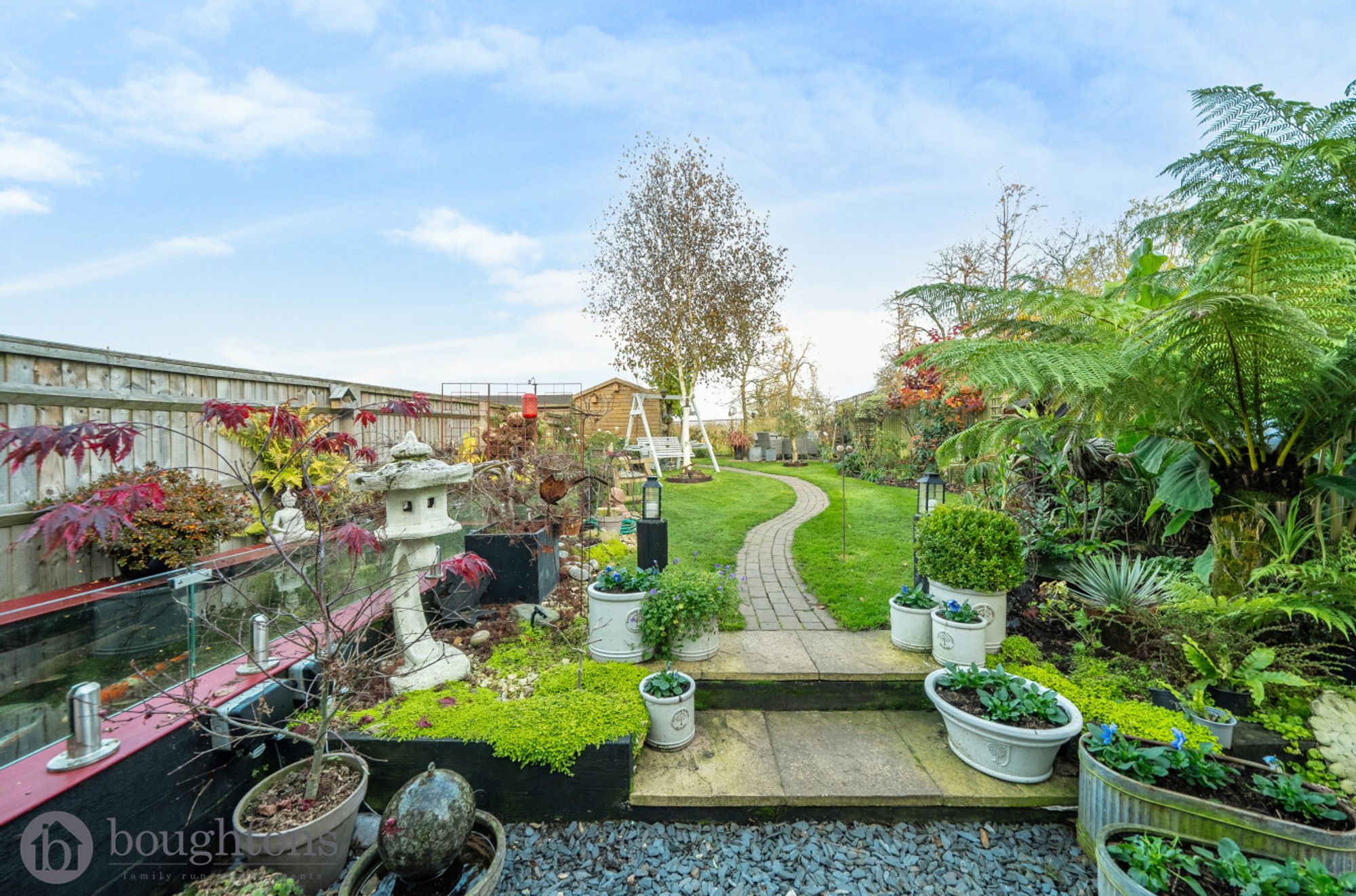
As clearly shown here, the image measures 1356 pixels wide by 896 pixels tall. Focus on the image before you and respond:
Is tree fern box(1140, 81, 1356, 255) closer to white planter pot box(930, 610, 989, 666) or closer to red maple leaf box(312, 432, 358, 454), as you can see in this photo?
white planter pot box(930, 610, 989, 666)

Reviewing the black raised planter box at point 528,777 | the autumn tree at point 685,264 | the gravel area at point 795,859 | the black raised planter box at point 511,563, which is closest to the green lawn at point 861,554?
the gravel area at point 795,859

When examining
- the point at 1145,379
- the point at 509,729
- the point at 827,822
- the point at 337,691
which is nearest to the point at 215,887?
the point at 337,691

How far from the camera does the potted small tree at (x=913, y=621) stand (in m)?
3.18

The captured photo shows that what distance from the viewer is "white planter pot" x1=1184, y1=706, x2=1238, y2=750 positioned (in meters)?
2.28

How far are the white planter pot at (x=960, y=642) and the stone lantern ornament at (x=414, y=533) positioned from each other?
287cm

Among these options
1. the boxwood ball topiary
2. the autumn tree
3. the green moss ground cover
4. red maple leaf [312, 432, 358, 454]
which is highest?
the autumn tree

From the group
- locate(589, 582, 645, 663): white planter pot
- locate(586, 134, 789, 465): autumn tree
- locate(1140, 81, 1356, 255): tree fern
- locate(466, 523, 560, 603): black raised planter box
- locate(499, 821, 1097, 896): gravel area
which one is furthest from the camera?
locate(586, 134, 789, 465): autumn tree

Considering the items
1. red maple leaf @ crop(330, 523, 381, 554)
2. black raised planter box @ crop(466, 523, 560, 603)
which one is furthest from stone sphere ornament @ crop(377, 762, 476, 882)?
black raised planter box @ crop(466, 523, 560, 603)

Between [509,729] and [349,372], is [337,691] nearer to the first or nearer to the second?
[509,729]

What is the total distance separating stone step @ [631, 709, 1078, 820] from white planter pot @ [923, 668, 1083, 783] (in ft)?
0.16

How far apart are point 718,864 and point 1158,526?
446 cm

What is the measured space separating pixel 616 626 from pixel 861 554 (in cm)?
338

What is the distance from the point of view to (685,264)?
12.6m

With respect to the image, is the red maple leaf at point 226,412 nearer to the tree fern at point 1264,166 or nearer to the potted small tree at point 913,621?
the potted small tree at point 913,621
